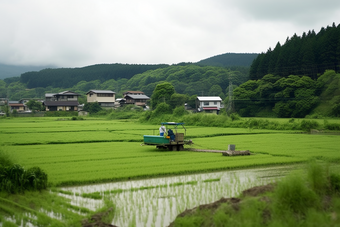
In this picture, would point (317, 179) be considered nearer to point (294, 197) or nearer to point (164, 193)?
point (294, 197)

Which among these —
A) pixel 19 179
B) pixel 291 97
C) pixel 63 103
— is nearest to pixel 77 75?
pixel 63 103

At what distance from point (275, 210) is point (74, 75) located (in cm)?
15188

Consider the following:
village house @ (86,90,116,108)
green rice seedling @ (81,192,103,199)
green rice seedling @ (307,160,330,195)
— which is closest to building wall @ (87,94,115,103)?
village house @ (86,90,116,108)

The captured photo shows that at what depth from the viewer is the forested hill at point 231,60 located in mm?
162500

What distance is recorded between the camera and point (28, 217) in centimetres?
748

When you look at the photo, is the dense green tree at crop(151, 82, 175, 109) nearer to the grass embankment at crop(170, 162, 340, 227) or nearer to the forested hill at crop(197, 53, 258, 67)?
the grass embankment at crop(170, 162, 340, 227)

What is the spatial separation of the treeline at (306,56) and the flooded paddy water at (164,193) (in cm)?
5246

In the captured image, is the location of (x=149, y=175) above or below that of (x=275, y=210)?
below

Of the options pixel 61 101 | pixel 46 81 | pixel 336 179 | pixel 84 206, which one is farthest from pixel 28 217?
pixel 46 81

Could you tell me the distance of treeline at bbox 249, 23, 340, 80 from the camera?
5741 centimetres

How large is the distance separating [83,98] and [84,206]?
308 ft

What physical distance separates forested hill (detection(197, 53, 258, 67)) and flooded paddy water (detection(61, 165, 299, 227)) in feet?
500

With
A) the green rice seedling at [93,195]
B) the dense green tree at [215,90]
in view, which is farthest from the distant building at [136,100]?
the green rice seedling at [93,195]

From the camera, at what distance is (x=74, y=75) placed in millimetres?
150000
